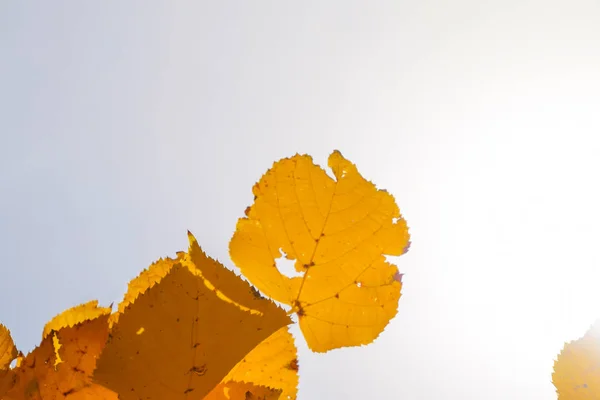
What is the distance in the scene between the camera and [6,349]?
162 cm

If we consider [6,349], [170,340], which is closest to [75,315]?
[6,349]

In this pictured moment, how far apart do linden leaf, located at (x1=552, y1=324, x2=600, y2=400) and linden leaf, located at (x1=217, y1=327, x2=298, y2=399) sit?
789 millimetres

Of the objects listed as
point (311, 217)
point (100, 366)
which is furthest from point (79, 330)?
point (311, 217)

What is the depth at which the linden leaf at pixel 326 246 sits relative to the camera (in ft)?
4.85

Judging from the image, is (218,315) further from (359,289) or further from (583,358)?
(583,358)

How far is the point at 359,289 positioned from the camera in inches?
59.8

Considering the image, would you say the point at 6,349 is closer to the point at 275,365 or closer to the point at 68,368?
the point at 68,368

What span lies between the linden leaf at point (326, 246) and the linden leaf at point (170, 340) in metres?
0.36

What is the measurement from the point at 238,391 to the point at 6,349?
903mm

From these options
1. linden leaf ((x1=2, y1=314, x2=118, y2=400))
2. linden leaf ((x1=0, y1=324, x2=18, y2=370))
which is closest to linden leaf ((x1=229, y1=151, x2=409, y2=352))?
linden leaf ((x1=2, y1=314, x2=118, y2=400))

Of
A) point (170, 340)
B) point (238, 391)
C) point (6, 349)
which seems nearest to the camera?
point (170, 340)

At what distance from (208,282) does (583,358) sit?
1136 millimetres

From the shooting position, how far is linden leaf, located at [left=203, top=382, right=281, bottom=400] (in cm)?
123

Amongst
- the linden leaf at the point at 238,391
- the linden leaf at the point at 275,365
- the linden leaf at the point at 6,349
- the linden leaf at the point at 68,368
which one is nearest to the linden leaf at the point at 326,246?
the linden leaf at the point at 275,365
